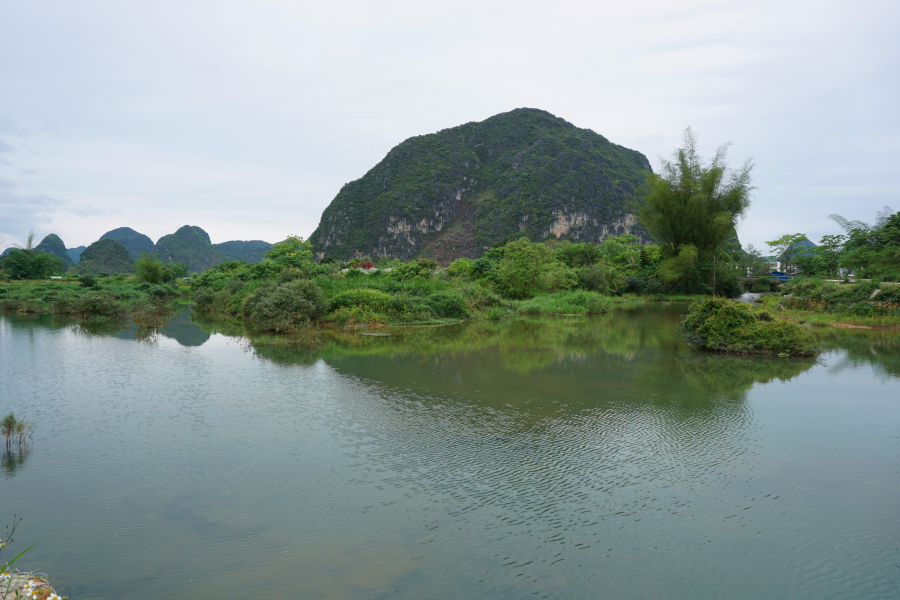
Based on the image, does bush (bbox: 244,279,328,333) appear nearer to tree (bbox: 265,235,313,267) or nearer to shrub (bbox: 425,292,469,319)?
shrub (bbox: 425,292,469,319)

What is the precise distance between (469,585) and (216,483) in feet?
10.8

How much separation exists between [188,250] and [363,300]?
384 ft

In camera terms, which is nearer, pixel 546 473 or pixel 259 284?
pixel 546 473

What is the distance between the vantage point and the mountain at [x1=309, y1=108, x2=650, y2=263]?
10562cm

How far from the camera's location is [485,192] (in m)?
124

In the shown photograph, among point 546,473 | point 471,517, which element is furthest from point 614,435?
point 471,517

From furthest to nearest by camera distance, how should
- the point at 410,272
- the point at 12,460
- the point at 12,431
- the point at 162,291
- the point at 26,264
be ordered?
the point at 26,264 → the point at 162,291 → the point at 410,272 → the point at 12,431 → the point at 12,460

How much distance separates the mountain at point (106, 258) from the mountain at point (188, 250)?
28740mm

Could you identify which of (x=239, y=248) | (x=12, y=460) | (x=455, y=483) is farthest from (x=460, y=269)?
(x=239, y=248)

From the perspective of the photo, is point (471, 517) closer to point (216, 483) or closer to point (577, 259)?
point (216, 483)

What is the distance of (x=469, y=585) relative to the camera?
3742 millimetres

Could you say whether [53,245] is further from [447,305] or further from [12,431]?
[12,431]

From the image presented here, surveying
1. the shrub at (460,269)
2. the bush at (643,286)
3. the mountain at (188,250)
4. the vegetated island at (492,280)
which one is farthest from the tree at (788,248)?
the mountain at (188,250)

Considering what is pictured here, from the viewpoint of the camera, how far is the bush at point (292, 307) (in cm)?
1833
